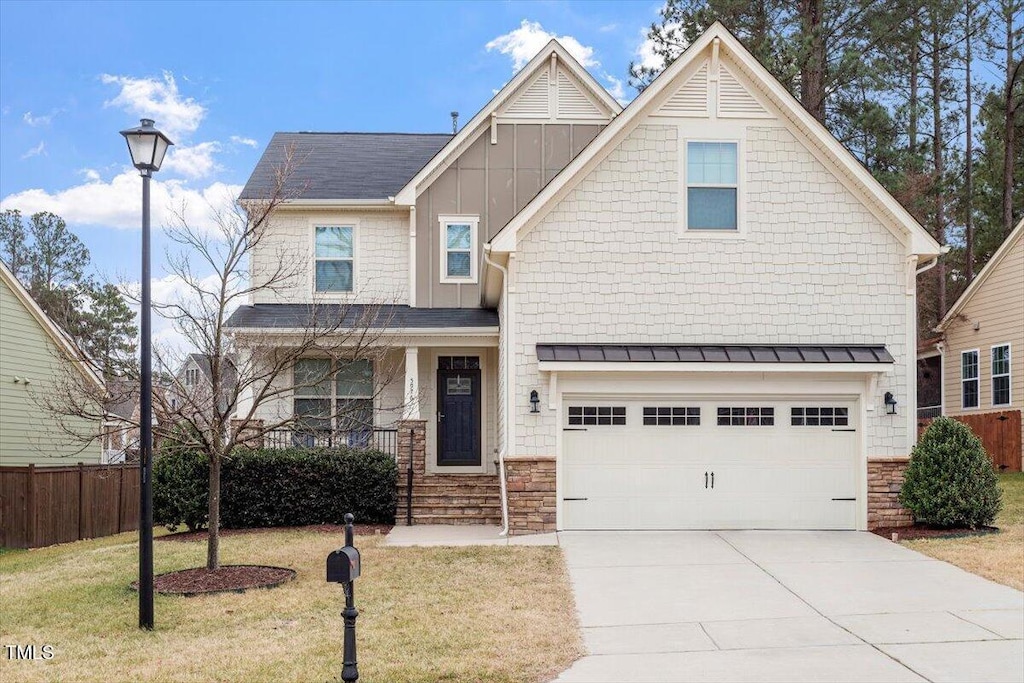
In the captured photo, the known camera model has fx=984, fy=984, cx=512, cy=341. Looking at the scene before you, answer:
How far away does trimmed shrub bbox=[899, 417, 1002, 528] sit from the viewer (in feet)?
44.5

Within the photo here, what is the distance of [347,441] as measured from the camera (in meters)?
18.0

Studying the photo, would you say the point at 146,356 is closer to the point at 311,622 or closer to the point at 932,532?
the point at 311,622

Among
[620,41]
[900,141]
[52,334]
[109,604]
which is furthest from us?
[900,141]

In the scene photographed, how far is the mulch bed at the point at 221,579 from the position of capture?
10.8m

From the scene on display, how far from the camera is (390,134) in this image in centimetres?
2331

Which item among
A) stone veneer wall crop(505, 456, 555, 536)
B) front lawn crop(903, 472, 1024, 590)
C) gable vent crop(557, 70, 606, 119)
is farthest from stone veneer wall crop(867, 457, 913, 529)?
gable vent crop(557, 70, 606, 119)

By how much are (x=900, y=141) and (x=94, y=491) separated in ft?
83.3

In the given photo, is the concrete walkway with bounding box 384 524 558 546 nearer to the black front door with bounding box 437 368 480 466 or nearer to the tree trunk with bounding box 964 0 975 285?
the black front door with bounding box 437 368 480 466

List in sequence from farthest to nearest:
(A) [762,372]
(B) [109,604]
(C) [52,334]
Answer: (C) [52,334] < (A) [762,372] < (B) [109,604]

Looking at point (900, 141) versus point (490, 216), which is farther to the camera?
point (900, 141)

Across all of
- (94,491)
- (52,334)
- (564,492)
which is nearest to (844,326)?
(564,492)

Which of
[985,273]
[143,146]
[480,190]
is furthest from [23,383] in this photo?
[985,273]

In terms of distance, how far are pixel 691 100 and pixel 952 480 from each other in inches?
261

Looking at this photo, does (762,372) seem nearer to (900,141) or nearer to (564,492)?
(564,492)
